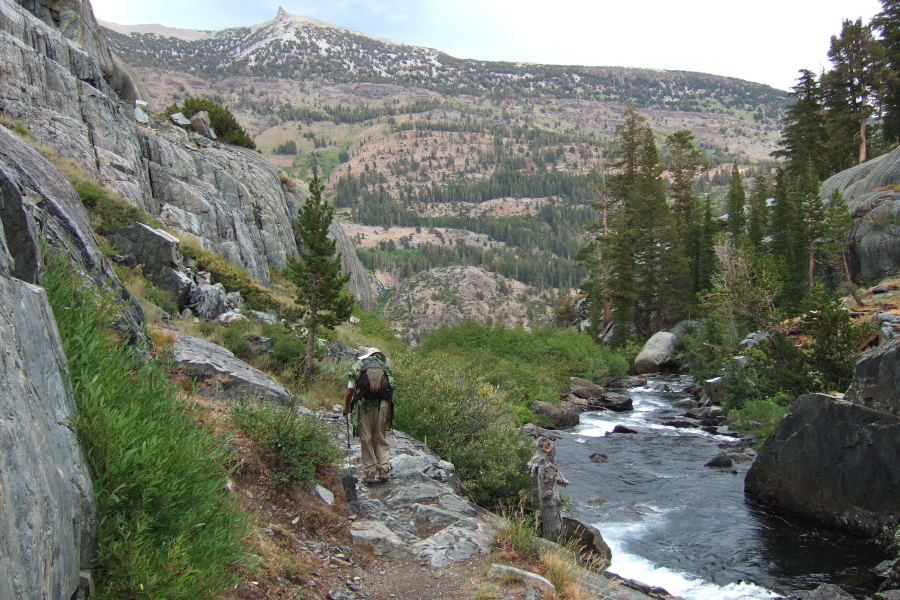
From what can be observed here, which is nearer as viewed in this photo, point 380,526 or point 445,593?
point 445,593

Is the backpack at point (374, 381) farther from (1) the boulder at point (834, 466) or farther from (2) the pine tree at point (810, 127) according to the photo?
(2) the pine tree at point (810, 127)

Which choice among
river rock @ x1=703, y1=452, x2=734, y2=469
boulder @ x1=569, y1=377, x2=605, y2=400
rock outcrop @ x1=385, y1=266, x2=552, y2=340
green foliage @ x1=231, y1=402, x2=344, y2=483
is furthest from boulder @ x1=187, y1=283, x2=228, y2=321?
rock outcrop @ x1=385, y1=266, x2=552, y2=340

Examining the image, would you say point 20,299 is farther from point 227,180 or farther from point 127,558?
point 227,180

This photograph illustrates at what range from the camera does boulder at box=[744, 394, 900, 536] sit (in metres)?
12.7

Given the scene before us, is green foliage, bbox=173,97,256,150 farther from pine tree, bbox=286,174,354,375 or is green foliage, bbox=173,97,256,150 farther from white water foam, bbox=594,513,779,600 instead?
white water foam, bbox=594,513,779,600

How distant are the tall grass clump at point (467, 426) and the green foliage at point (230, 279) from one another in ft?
31.1

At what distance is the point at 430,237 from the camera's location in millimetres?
193250

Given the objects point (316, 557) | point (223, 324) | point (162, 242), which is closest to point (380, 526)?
point (316, 557)

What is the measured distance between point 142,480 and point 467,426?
1032 cm

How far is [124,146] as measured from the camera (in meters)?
24.7

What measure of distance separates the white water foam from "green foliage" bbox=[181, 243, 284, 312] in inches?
611

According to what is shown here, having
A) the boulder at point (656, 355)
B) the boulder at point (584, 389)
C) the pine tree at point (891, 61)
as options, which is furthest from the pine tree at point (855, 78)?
the boulder at point (584, 389)

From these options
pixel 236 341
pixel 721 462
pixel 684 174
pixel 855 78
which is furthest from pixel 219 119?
pixel 855 78

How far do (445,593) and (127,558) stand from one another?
3.63m
